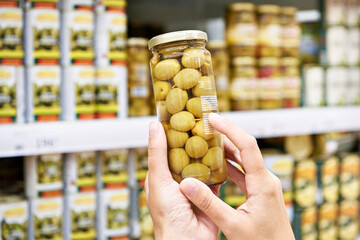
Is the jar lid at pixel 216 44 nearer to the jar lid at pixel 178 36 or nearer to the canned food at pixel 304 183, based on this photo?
the canned food at pixel 304 183

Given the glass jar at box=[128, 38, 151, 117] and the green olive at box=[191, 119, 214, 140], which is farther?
the glass jar at box=[128, 38, 151, 117]

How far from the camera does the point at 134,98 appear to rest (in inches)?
52.9

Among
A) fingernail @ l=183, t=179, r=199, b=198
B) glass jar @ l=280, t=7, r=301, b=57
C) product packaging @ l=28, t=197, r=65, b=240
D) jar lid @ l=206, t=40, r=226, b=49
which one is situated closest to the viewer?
fingernail @ l=183, t=179, r=199, b=198

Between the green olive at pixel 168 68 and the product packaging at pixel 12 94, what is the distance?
553 mm

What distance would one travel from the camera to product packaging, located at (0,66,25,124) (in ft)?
3.57

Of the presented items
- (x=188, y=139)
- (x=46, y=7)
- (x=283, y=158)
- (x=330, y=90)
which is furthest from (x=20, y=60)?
(x=330, y=90)

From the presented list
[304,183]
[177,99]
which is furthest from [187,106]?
[304,183]

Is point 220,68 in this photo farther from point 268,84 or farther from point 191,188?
point 191,188

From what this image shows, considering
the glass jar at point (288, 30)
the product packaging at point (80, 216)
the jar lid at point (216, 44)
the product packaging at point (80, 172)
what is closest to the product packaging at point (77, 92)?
the product packaging at point (80, 172)

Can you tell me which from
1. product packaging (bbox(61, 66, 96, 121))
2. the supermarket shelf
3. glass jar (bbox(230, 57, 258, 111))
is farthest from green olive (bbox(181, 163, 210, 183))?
glass jar (bbox(230, 57, 258, 111))

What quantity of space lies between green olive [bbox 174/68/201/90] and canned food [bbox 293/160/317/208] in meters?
0.99

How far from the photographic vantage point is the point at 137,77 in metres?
1.34

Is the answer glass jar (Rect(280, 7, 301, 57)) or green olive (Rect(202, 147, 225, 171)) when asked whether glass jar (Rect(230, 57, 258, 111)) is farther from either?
green olive (Rect(202, 147, 225, 171))

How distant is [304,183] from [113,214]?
2.65ft
